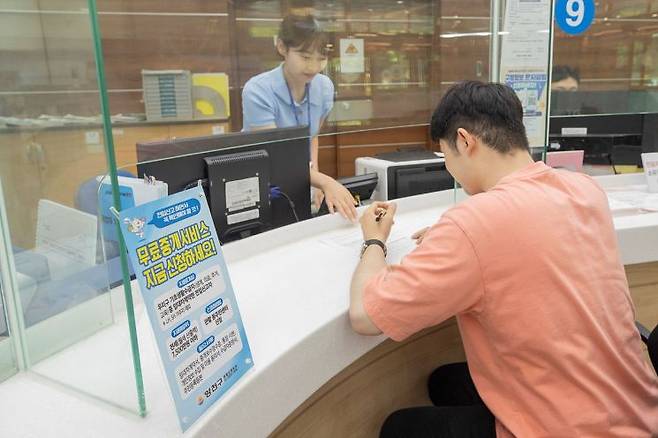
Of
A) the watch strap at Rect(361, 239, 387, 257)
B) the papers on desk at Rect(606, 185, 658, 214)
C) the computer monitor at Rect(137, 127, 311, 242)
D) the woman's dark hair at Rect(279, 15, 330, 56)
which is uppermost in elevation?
the woman's dark hair at Rect(279, 15, 330, 56)

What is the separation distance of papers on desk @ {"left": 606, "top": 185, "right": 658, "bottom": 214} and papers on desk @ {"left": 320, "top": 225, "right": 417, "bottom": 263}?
29.3 inches

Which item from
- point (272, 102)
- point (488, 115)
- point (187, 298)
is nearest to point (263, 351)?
point (187, 298)

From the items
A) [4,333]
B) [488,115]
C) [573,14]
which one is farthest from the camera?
[573,14]

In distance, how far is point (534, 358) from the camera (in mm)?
1057

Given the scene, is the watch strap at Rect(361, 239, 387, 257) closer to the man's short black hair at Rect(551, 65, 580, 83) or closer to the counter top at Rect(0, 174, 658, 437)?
the counter top at Rect(0, 174, 658, 437)

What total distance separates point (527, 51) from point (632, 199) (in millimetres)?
670

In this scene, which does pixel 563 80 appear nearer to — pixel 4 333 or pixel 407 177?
pixel 407 177

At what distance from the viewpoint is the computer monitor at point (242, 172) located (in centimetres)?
159

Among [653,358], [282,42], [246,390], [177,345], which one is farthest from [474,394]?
[282,42]

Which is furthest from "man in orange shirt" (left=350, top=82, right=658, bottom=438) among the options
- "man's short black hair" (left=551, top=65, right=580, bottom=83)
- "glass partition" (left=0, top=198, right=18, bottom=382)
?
"man's short black hair" (left=551, top=65, right=580, bottom=83)

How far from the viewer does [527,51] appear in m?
1.90

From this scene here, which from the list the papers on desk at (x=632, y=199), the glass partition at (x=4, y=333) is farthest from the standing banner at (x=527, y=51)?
the glass partition at (x=4, y=333)

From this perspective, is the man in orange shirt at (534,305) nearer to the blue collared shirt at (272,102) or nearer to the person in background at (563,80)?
the blue collared shirt at (272,102)

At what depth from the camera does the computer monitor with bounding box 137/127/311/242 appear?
62.7 inches
